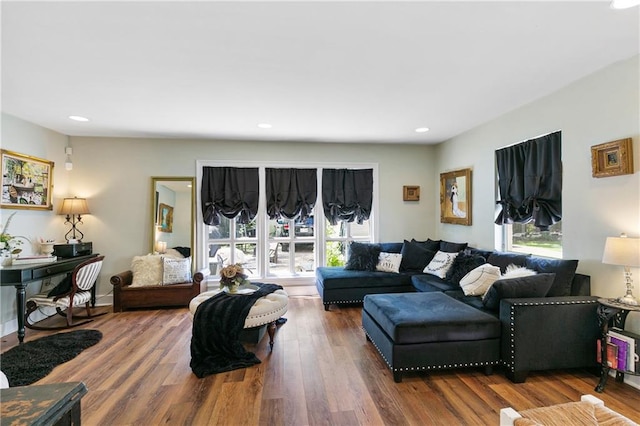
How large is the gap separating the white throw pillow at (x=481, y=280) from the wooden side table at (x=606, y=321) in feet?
2.69

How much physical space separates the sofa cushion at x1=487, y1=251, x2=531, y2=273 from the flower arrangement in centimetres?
545

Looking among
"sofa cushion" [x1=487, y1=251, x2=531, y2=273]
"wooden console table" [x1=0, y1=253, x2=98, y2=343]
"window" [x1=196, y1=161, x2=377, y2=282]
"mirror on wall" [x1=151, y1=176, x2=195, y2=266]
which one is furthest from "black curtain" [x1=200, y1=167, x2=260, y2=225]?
"sofa cushion" [x1=487, y1=251, x2=531, y2=273]

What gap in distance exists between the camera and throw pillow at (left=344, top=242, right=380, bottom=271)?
4.45m

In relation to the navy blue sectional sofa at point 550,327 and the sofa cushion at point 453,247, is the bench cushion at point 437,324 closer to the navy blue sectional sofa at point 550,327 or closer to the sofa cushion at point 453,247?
the navy blue sectional sofa at point 550,327

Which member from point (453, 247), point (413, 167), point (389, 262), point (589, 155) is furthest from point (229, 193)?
point (589, 155)

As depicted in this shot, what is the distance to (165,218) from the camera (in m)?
4.76

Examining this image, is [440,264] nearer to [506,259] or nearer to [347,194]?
[506,259]

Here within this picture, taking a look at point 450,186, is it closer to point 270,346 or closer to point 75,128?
point 270,346

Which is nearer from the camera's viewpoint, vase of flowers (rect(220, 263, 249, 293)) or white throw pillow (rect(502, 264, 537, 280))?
white throw pillow (rect(502, 264, 537, 280))

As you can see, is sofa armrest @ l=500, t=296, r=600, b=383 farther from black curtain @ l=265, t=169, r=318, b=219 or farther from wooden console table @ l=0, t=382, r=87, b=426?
black curtain @ l=265, t=169, r=318, b=219

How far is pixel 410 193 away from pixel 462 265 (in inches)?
77.3

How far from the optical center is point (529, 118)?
131 inches

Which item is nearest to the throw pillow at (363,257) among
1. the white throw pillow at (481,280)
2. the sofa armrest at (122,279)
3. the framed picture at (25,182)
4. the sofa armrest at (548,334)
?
the white throw pillow at (481,280)

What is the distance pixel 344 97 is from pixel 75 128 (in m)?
3.76
